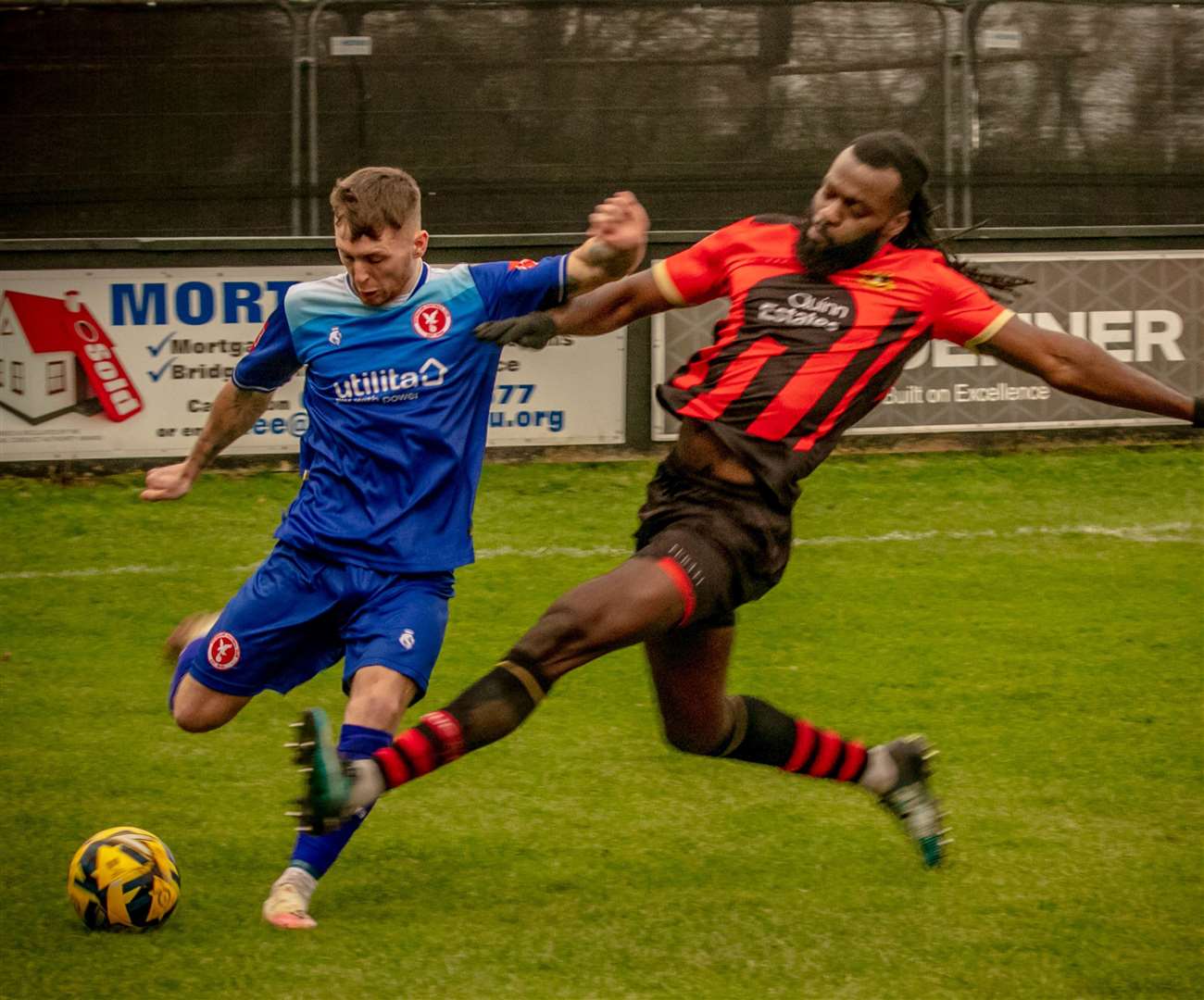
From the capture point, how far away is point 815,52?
11.7 meters

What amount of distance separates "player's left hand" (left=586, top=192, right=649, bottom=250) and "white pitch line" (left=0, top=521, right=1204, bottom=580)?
179 inches

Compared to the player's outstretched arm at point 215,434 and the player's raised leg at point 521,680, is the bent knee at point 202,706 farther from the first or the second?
the player's raised leg at point 521,680

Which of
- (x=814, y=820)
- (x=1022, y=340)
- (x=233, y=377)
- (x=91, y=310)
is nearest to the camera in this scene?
(x=1022, y=340)

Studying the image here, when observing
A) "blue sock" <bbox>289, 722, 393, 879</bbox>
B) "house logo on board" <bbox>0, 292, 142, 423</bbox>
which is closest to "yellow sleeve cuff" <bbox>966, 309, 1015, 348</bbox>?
"blue sock" <bbox>289, 722, 393, 879</bbox>

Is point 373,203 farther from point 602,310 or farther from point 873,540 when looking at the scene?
point 873,540

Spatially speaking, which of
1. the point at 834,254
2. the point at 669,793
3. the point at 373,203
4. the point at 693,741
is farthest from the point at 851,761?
the point at 373,203

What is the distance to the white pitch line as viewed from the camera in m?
9.20

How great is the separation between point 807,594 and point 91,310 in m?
4.81

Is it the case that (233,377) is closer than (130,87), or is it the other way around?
(233,377)

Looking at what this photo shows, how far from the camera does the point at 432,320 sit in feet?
16.8

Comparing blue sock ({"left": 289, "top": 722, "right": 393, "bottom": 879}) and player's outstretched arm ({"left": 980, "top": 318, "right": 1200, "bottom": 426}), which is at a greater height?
player's outstretched arm ({"left": 980, "top": 318, "right": 1200, "bottom": 426})

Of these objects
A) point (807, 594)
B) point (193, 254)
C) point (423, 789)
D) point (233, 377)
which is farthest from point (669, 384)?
point (193, 254)

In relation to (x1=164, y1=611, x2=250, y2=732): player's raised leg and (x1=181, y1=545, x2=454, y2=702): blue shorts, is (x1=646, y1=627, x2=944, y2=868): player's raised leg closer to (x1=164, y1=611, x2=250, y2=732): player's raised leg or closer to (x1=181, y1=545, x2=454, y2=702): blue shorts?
(x1=181, y1=545, x2=454, y2=702): blue shorts

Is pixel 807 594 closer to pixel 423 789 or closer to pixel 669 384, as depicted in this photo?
pixel 423 789
